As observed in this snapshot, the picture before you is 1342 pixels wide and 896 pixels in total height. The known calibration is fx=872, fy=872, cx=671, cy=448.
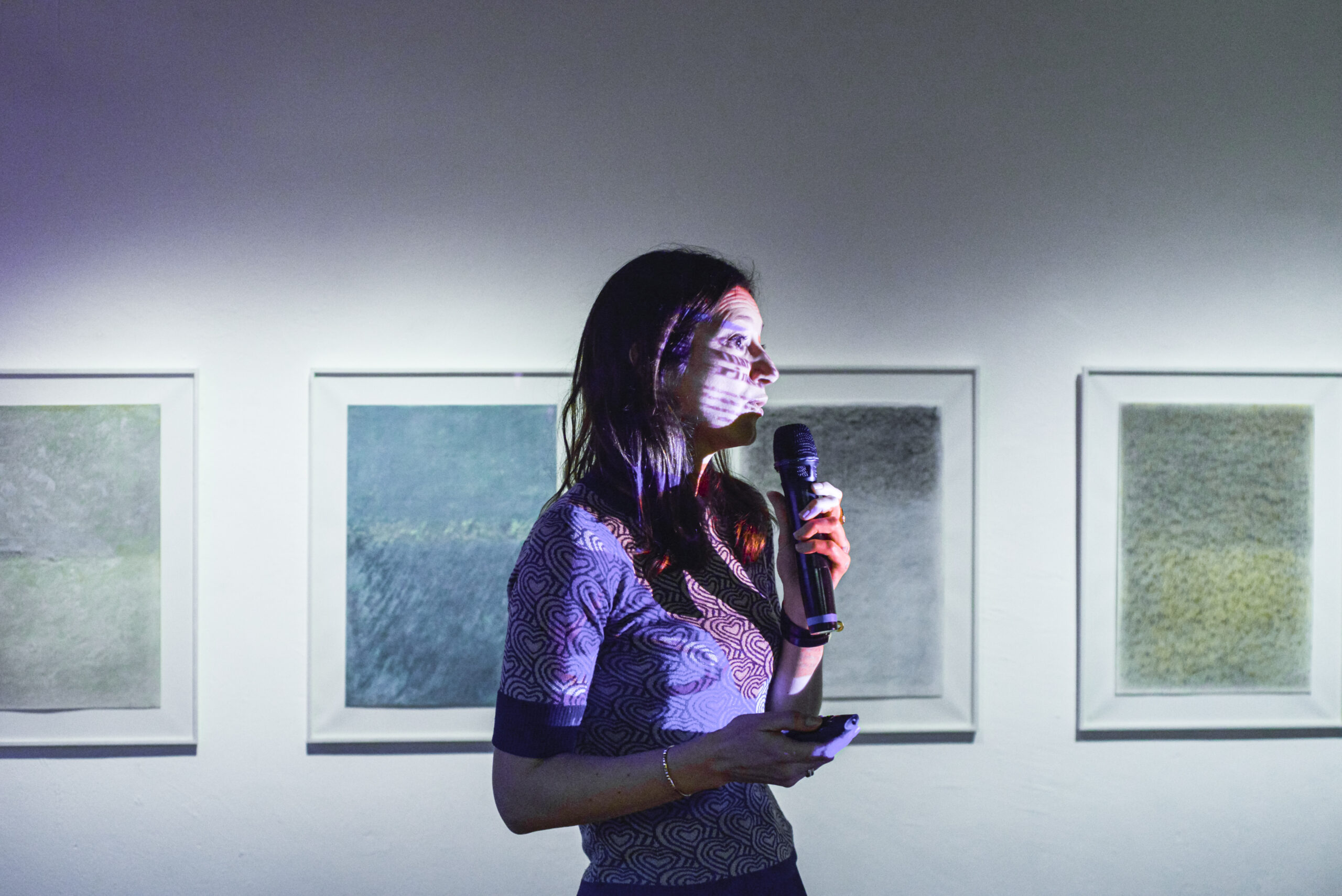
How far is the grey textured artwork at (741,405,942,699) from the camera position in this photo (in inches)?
80.8

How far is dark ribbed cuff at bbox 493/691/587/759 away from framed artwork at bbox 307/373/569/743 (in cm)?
111

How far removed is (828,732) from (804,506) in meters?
0.32

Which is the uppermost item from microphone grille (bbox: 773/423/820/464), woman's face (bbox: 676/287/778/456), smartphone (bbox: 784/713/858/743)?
woman's face (bbox: 676/287/778/456)

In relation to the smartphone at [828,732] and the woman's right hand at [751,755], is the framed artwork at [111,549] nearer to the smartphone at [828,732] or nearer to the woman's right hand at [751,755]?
the woman's right hand at [751,755]

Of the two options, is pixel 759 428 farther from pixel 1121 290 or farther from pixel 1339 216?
pixel 1339 216

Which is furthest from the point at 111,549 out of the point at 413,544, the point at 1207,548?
the point at 1207,548

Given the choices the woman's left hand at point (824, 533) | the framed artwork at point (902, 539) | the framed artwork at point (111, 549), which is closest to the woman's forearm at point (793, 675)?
the woman's left hand at point (824, 533)

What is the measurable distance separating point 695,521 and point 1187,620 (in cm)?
160

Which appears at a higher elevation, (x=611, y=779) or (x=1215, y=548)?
(x=1215, y=548)

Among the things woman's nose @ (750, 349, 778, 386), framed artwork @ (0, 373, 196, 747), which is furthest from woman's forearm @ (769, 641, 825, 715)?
framed artwork @ (0, 373, 196, 747)

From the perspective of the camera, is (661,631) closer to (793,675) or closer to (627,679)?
(627,679)

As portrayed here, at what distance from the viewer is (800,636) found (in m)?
1.13

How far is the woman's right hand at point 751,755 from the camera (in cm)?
85

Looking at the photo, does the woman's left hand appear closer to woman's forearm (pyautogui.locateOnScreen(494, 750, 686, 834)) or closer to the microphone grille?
the microphone grille
